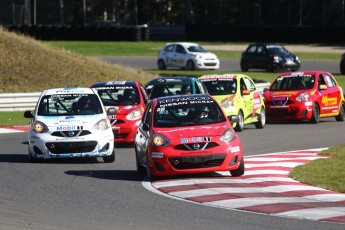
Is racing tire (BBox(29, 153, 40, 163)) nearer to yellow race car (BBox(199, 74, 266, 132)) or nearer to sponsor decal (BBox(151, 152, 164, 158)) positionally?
sponsor decal (BBox(151, 152, 164, 158))

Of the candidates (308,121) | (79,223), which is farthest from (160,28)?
(79,223)

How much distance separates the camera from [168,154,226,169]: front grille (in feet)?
50.2

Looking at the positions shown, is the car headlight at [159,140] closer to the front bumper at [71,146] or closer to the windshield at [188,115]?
the windshield at [188,115]

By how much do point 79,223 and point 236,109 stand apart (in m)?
13.4

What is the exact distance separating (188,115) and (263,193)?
2.98 meters

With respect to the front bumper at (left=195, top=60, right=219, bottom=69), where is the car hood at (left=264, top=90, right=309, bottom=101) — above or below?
above

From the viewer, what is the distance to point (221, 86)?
25625 millimetres

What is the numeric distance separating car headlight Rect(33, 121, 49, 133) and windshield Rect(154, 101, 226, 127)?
282 cm

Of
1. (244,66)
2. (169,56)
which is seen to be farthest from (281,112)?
(169,56)

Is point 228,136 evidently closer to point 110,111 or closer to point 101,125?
point 101,125

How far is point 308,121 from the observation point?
27766mm

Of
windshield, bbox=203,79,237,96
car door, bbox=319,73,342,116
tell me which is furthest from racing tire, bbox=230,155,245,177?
car door, bbox=319,73,342,116

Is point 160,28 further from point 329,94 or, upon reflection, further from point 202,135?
point 202,135

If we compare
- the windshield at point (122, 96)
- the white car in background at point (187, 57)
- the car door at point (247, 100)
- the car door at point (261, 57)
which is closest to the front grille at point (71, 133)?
the windshield at point (122, 96)
